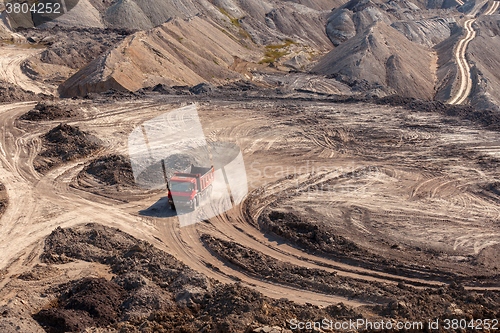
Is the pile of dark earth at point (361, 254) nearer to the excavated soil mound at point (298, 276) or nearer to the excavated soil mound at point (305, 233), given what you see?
the excavated soil mound at point (305, 233)

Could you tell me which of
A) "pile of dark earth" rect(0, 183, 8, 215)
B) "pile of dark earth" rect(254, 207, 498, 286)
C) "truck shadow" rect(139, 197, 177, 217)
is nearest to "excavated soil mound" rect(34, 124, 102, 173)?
"pile of dark earth" rect(0, 183, 8, 215)

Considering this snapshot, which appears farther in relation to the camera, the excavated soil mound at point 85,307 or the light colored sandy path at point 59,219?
the light colored sandy path at point 59,219

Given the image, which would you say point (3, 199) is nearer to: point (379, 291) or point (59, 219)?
point (59, 219)

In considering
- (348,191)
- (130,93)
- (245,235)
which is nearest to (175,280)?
(245,235)

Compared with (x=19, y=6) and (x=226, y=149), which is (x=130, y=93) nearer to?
(x=226, y=149)

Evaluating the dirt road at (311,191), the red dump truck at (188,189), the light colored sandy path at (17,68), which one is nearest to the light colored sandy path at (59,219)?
the dirt road at (311,191)

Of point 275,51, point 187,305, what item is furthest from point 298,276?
point 275,51
